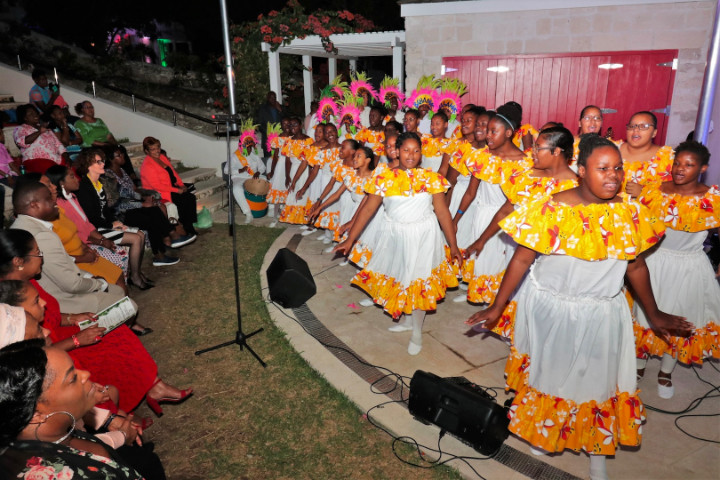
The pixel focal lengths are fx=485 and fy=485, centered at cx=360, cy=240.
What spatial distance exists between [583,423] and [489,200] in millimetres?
2562

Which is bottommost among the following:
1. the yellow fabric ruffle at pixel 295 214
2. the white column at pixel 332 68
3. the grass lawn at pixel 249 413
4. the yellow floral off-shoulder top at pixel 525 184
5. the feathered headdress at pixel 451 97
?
the grass lawn at pixel 249 413

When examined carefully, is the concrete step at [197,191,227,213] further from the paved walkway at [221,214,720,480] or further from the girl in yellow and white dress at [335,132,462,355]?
the girl in yellow and white dress at [335,132,462,355]

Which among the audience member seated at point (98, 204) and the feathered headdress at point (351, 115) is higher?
the feathered headdress at point (351, 115)

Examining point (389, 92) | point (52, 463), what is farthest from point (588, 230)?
point (389, 92)

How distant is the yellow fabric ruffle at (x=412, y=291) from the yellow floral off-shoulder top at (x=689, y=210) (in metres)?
1.80

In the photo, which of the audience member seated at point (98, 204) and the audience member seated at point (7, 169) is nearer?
the audience member seated at point (98, 204)

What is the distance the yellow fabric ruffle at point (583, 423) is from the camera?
2.90 m

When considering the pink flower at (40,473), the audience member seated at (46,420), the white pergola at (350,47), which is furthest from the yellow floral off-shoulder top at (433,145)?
the pink flower at (40,473)

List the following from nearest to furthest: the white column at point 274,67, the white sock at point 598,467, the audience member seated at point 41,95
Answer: the white sock at point 598,467, the audience member seated at point 41,95, the white column at point 274,67

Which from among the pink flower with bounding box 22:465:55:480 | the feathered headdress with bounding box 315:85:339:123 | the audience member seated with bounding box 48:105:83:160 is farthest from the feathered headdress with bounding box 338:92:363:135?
the pink flower with bounding box 22:465:55:480

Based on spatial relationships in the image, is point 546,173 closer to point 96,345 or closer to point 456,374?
point 456,374

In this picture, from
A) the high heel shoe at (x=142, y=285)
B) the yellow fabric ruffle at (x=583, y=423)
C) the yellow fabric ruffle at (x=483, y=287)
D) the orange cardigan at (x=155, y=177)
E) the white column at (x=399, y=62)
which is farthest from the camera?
the white column at (x=399, y=62)

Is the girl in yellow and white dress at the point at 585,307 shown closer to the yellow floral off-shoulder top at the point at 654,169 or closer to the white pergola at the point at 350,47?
the yellow floral off-shoulder top at the point at 654,169

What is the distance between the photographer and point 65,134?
8766 millimetres
